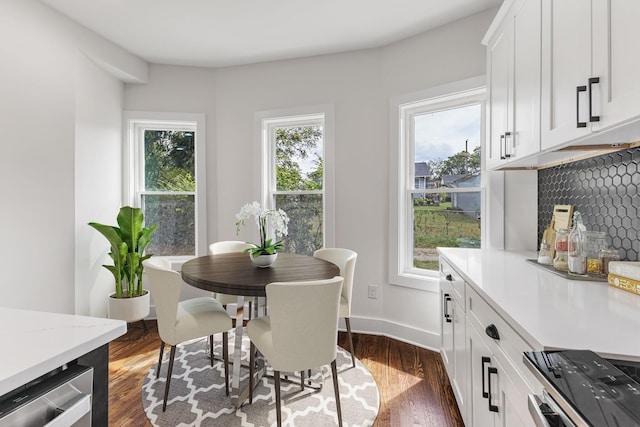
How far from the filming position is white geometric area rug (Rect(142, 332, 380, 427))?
187 centimetres

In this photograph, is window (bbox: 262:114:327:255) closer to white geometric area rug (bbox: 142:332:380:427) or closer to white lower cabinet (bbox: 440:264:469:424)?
white geometric area rug (bbox: 142:332:380:427)

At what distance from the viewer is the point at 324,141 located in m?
3.23

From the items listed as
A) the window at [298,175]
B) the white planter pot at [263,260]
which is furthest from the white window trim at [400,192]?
the white planter pot at [263,260]

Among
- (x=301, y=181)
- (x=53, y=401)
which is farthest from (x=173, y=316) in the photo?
(x=301, y=181)

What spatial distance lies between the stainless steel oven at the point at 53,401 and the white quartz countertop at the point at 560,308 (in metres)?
1.11

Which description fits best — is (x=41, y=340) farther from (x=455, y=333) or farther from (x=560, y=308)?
(x=455, y=333)

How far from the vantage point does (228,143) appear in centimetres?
354

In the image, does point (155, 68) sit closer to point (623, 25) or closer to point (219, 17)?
point (219, 17)

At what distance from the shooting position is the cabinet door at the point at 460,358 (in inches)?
63.5

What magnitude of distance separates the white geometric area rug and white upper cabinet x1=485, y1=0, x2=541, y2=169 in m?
1.77

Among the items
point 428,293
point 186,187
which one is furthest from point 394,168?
point 186,187

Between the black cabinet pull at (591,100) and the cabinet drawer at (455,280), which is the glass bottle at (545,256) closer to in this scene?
the cabinet drawer at (455,280)

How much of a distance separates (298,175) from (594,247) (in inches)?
101

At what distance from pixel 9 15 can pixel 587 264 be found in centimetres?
389
